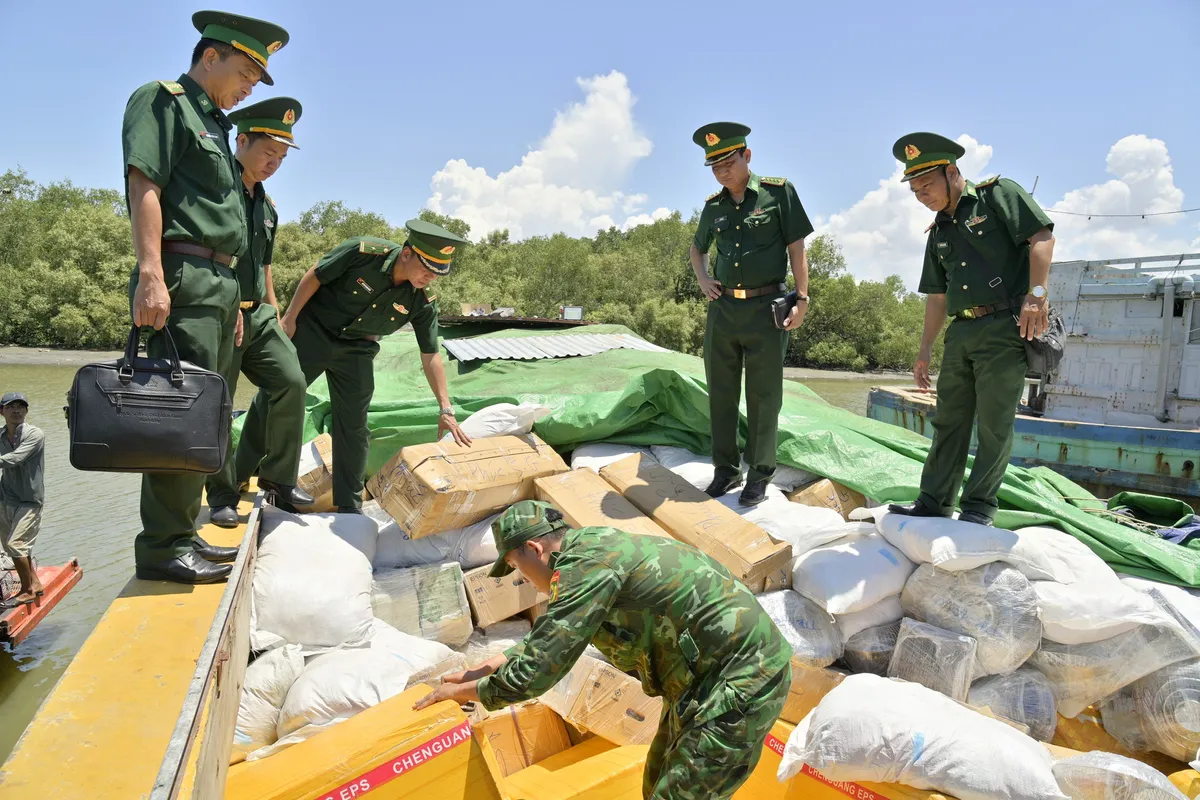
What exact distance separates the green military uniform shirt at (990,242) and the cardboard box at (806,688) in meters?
1.53

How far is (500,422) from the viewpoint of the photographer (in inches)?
149

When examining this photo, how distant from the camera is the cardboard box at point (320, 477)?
3.55m

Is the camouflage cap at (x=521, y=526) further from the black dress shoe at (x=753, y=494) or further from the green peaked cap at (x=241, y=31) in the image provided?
the black dress shoe at (x=753, y=494)

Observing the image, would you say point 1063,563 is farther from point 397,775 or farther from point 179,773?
point 179,773

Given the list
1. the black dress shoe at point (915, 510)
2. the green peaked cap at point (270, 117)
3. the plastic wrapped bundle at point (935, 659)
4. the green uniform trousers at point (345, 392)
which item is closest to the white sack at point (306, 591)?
the green uniform trousers at point (345, 392)

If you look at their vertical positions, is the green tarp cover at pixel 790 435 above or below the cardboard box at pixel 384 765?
above

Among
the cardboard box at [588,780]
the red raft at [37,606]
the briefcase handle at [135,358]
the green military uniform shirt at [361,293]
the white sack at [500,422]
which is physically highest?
the green military uniform shirt at [361,293]

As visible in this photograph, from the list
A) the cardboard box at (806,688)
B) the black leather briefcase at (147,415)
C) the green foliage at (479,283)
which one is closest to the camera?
the black leather briefcase at (147,415)

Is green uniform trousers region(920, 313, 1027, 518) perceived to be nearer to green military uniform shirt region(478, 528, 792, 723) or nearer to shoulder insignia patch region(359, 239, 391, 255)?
green military uniform shirt region(478, 528, 792, 723)

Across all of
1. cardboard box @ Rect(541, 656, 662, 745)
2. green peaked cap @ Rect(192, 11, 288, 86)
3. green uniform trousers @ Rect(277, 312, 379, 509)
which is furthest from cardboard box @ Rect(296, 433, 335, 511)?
green peaked cap @ Rect(192, 11, 288, 86)

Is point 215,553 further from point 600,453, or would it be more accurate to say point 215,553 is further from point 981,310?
point 981,310

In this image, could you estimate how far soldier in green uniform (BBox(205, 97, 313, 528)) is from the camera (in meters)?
2.60

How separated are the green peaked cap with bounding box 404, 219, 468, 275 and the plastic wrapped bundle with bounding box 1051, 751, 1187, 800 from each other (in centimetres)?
268

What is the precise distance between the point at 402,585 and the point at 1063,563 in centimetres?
257
